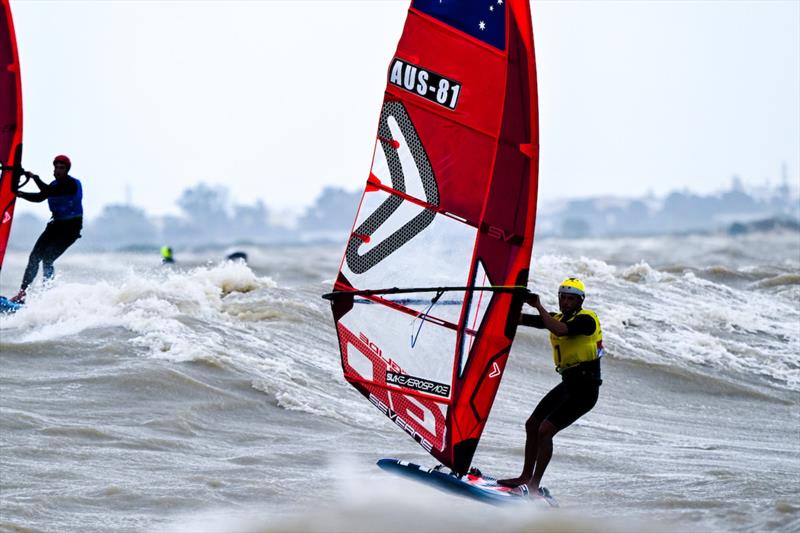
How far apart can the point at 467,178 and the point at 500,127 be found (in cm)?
32

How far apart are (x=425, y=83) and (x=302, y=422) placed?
173 inches

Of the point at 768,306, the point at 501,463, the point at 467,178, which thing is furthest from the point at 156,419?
the point at 768,306

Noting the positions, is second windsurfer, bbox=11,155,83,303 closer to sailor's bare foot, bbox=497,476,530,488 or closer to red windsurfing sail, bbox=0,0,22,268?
red windsurfing sail, bbox=0,0,22,268

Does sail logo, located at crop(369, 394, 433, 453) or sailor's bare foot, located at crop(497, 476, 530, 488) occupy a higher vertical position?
sail logo, located at crop(369, 394, 433, 453)

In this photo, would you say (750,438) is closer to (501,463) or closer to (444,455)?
(501,463)

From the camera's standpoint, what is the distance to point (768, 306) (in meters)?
17.7

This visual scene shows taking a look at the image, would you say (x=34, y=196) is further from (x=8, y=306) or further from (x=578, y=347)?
(x=578, y=347)

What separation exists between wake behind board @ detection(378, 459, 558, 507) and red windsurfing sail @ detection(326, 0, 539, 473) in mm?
110

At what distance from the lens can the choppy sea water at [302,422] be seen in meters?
6.95

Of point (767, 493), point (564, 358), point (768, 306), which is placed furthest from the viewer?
point (768, 306)

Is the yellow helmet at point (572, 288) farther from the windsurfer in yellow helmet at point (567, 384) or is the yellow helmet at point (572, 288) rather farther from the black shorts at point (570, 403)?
the black shorts at point (570, 403)

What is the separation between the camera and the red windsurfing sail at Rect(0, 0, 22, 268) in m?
11.2

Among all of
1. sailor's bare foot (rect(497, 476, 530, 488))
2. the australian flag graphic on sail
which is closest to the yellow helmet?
sailor's bare foot (rect(497, 476, 530, 488))

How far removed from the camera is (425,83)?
20.2 ft
